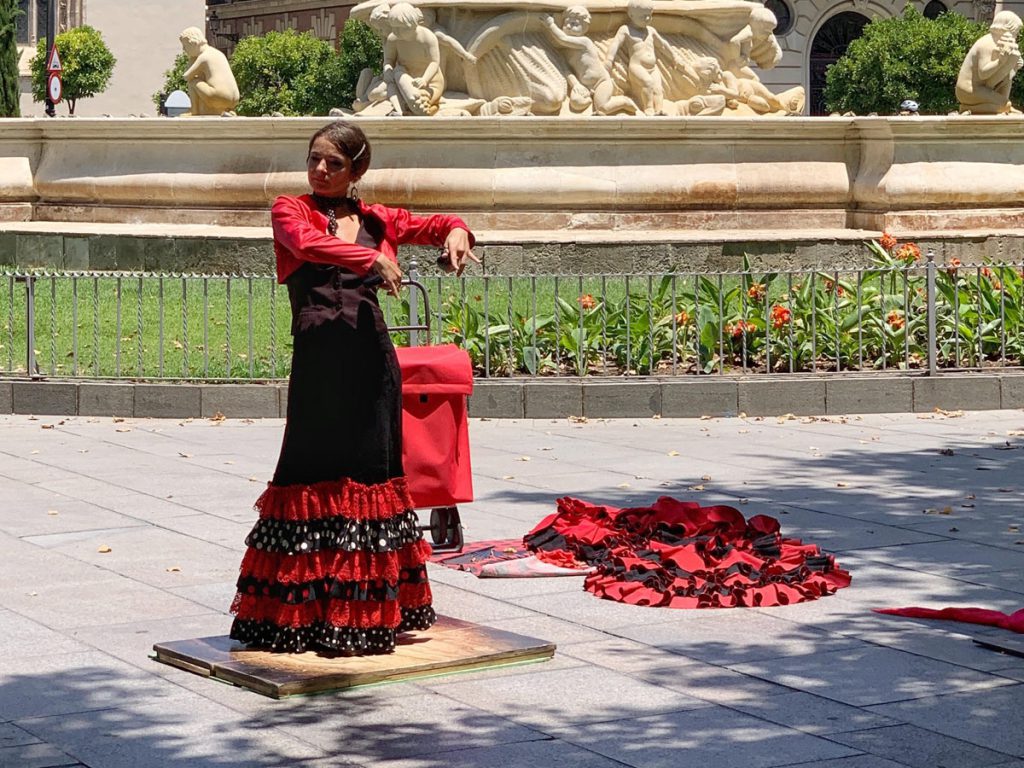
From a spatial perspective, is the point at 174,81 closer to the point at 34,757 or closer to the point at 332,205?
the point at 332,205

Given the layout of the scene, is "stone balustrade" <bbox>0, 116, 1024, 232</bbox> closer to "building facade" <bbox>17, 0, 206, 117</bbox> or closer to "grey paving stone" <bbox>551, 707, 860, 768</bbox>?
"grey paving stone" <bbox>551, 707, 860, 768</bbox>

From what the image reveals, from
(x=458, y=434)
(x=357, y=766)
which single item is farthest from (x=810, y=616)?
(x=357, y=766)

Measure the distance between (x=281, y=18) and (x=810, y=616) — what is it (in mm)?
79658

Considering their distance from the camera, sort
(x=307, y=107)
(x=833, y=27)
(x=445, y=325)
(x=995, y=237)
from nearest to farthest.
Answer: (x=445, y=325)
(x=995, y=237)
(x=833, y=27)
(x=307, y=107)

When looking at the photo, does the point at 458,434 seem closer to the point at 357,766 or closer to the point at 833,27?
the point at 357,766

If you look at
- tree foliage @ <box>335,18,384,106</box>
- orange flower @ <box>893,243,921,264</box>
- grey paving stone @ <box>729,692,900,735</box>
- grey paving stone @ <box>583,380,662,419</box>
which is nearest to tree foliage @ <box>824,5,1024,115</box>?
tree foliage @ <box>335,18,384,106</box>

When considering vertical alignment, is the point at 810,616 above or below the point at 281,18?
below

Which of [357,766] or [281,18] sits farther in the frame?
[281,18]

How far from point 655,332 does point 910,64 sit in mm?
41784

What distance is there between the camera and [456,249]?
A: 644 centimetres

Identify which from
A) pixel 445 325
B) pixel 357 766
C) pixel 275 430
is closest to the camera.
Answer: pixel 357 766

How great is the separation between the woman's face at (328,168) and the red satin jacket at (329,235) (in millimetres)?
75

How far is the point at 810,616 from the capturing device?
22.7 ft

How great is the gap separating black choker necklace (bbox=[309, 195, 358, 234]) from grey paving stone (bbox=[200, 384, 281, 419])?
636cm
